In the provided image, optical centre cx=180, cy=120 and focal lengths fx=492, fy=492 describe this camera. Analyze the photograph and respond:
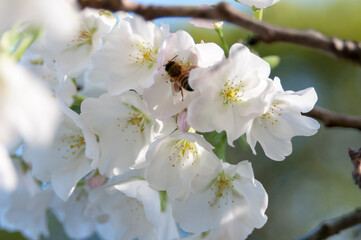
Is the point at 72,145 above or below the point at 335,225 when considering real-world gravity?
above

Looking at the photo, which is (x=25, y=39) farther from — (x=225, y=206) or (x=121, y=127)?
(x=225, y=206)

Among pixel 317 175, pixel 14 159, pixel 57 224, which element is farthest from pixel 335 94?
pixel 14 159

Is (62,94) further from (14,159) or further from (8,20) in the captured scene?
(8,20)

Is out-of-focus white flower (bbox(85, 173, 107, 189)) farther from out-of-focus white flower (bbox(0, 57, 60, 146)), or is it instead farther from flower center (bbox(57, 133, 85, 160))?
out-of-focus white flower (bbox(0, 57, 60, 146))

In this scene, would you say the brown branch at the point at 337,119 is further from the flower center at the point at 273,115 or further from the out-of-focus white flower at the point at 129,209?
the out-of-focus white flower at the point at 129,209

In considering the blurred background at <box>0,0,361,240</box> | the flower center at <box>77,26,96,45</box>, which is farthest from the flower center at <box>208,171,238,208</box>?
the blurred background at <box>0,0,361,240</box>

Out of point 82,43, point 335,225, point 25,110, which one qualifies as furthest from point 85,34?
point 335,225
